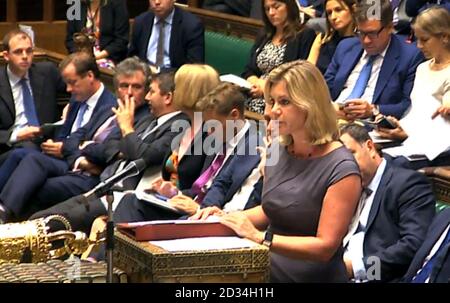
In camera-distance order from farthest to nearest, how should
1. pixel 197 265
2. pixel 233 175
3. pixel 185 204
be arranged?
1. pixel 233 175
2. pixel 185 204
3. pixel 197 265

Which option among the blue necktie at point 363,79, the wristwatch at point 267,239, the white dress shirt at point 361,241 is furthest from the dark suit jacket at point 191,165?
the wristwatch at point 267,239

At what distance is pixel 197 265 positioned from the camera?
3736 millimetres

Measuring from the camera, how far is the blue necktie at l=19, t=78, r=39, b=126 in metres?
7.90

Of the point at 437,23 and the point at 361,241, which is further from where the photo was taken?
the point at 437,23

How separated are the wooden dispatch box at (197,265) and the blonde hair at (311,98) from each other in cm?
46

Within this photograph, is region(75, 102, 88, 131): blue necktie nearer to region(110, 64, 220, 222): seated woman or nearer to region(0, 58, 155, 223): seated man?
region(0, 58, 155, 223): seated man

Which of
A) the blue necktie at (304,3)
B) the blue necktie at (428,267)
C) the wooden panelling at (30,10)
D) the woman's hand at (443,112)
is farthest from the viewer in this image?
the wooden panelling at (30,10)

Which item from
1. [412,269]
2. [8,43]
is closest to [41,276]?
[412,269]

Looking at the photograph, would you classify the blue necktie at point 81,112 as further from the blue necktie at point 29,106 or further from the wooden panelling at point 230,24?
the wooden panelling at point 230,24

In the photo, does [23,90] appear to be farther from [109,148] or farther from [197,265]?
[197,265]

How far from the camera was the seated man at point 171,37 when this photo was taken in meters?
8.72

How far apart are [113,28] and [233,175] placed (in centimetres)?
367

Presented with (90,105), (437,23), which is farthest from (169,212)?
(90,105)
